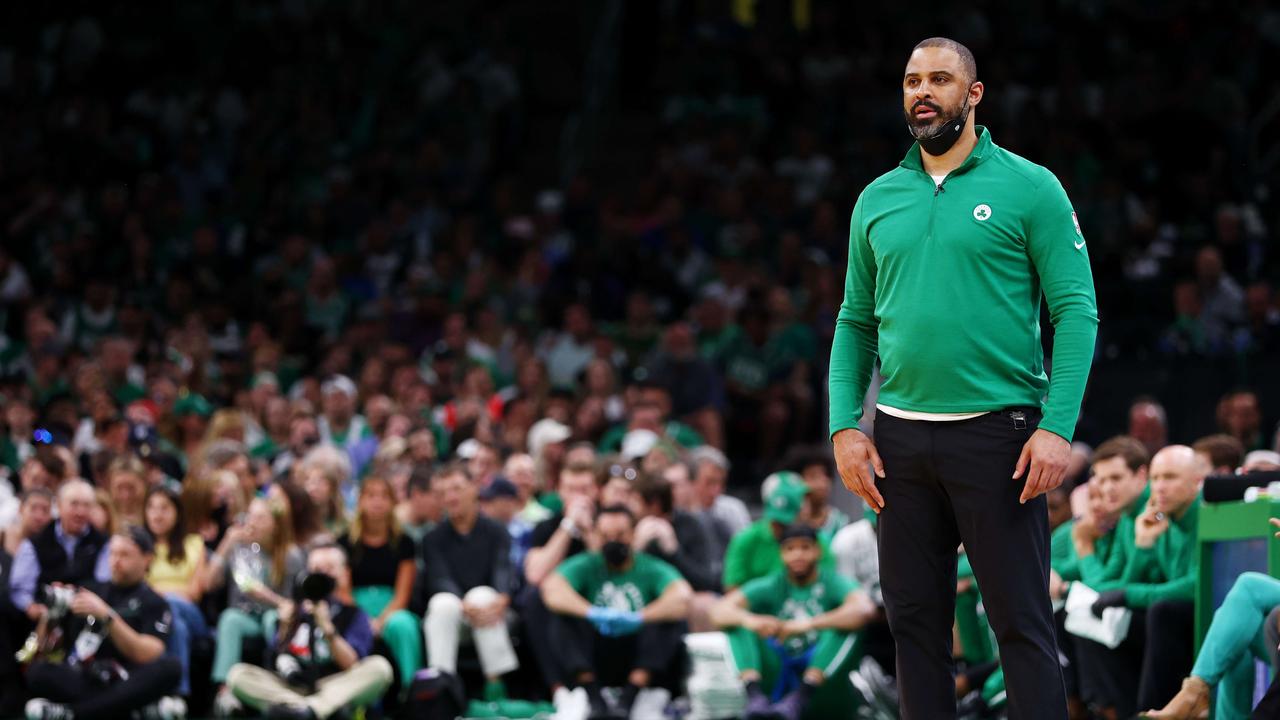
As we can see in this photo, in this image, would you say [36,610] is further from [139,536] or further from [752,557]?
[752,557]

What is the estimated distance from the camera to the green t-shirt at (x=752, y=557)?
9594 millimetres

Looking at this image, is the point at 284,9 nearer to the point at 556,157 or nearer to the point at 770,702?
the point at 556,157

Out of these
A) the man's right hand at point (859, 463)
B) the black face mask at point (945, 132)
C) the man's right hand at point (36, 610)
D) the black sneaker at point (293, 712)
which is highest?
the black face mask at point (945, 132)

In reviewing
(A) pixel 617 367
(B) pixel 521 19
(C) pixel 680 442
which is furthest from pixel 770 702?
(B) pixel 521 19

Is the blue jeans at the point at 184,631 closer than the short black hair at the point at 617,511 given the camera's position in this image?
Yes

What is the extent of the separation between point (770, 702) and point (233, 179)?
940cm

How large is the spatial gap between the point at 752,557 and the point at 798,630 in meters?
0.75

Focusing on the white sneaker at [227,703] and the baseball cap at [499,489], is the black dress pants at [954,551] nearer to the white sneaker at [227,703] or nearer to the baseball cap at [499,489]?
the white sneaker at [227,703]

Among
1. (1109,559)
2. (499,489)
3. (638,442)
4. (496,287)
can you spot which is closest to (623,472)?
(499,489)

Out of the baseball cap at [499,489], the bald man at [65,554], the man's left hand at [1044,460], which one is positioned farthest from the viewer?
the baseball cap at [499,489]

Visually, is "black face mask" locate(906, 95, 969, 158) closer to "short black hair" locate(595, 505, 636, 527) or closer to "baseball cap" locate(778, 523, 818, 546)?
"baseball cap" locate(778, 523, 818, 546)

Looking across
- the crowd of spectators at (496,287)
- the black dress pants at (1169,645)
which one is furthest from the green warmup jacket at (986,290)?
the crowd of spectators at (496,287)

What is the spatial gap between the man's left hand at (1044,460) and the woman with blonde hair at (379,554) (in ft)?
18.9

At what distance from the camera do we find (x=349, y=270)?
593 inches
